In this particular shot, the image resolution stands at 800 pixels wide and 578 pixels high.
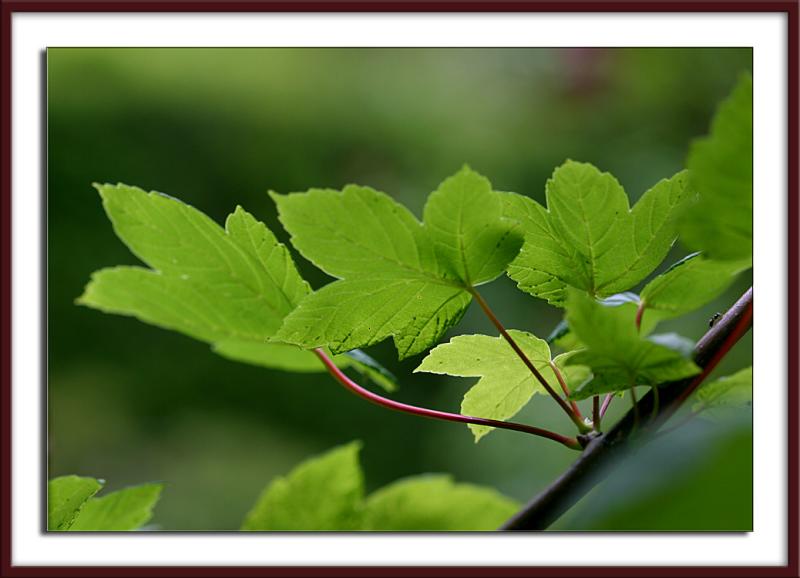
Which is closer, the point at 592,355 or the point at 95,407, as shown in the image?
the point at 592,355

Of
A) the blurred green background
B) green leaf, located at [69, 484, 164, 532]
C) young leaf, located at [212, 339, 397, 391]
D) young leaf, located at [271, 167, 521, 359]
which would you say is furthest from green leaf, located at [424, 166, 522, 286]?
the blurred green background

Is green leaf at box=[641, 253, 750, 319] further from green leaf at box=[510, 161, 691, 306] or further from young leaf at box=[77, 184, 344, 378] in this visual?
young leaf at box=[77, 184, 344, 378]

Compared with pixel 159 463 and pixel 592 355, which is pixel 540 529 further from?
pixel 159 463

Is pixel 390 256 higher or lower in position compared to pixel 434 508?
higher

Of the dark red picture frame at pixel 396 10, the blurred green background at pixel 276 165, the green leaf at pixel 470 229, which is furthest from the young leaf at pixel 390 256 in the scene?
the blurred green background at pixel 276 165

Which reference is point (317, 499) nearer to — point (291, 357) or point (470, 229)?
point (291, 357)

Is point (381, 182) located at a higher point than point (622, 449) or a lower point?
higher

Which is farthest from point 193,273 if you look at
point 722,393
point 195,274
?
point 722,393

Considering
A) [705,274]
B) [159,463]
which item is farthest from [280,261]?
[159,463]
